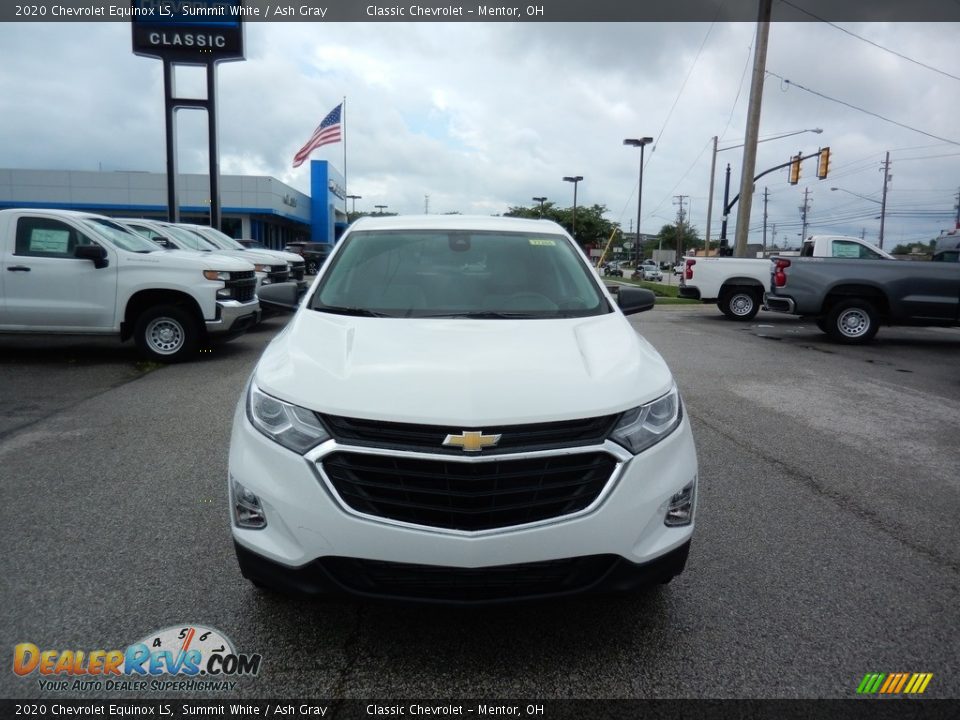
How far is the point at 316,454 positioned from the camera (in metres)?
2.41

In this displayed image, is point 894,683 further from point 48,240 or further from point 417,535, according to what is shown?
point 48,240

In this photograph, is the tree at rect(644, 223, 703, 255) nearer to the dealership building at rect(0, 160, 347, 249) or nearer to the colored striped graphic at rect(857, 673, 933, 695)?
the dealership building at rect(0, 160, 347, 249)

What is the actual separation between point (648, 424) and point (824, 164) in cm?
2688

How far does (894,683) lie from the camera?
255cm

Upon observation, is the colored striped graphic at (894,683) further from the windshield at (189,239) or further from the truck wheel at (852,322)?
the windshield at (189,239)

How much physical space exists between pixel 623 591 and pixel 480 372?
3.13 ft

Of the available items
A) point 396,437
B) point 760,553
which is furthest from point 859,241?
point 396,437

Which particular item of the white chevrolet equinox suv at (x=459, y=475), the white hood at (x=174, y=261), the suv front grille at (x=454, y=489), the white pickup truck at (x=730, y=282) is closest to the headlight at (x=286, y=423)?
the white chevrolet equinox suv at (x=459, y=475)

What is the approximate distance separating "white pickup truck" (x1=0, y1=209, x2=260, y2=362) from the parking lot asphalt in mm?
2517

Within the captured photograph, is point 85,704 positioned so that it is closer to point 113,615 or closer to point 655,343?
point 113,615

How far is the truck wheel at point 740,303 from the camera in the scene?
16.2 metres

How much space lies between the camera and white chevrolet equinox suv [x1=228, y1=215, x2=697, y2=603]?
2373mm

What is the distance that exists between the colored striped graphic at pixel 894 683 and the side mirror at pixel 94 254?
8834mm

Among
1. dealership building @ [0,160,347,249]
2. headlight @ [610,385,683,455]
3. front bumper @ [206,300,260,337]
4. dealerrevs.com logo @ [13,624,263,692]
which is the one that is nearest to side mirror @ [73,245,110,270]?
front bumper @ [206,300,260,337]
